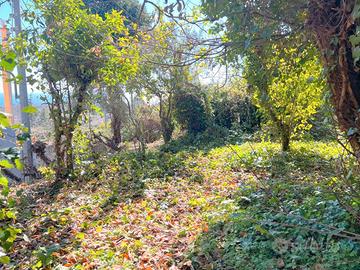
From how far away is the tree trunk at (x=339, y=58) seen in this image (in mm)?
2090

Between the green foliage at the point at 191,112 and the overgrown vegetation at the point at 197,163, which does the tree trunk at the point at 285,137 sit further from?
the green foliage at the point at 191,112

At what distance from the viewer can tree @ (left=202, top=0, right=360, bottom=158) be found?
2.09 metres

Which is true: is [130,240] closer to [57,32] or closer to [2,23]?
[57,32]

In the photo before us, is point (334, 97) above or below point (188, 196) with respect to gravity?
above

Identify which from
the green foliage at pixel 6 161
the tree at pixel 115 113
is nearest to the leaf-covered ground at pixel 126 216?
the green foliage at pixel 6 161

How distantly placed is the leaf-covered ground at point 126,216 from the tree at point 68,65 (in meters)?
0.99

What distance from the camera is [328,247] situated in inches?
88.7

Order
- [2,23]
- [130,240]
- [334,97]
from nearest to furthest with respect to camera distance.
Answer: [334,97] < [130,240] < [2,23]

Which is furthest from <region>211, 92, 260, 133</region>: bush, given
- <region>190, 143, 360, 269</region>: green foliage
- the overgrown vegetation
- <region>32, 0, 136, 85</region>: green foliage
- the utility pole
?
<region>190, 143, 360, 269</region>: green foliage

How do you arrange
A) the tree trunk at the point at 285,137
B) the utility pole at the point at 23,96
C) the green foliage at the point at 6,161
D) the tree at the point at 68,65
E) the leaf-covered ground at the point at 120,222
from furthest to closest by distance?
1. the tree trunk at the point at 285,137
2. the utility pole at the point at 23,96
3. the tree at the point at 68,65
4. the leaf-covered ground at the point at 120,222
5. the green foliage at the point at 6,161

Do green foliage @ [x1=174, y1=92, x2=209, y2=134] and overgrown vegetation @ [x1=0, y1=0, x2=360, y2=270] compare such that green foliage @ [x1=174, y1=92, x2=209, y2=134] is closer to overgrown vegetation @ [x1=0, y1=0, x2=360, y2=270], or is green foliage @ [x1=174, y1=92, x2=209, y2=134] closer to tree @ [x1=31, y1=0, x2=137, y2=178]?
overgrown vegetation @ [x1=0, y1=0, x2=360, y2=270]

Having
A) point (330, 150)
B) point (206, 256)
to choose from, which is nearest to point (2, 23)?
point (206, 256)

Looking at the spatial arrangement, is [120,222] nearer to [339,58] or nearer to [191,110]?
[339,58]

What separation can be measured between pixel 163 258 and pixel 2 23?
16.8 feet
